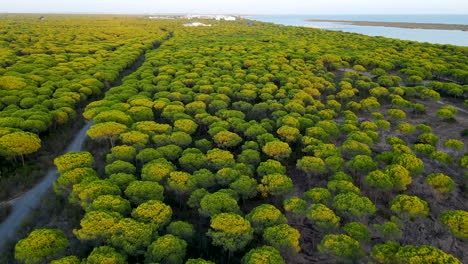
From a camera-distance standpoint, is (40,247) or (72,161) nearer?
(40,247)

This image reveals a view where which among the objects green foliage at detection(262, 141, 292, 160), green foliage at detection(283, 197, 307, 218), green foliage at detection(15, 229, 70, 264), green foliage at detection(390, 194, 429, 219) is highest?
green foliage at detection(262, 141, 292, 160)

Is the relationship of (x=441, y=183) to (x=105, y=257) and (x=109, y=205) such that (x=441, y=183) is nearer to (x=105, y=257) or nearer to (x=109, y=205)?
(x=105, y=257)

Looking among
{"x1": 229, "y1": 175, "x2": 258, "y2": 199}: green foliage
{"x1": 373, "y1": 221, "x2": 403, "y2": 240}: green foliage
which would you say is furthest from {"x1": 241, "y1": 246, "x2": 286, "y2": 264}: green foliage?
{"x1": 373, "y1": 221, "x2": 403, "y2": 240}: green foliage

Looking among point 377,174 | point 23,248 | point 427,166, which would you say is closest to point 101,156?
point 23,248

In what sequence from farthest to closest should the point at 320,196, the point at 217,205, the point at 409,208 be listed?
the point at 320,196 < the point at 217,205 < the point at 409,208

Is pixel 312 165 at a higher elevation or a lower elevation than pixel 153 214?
higher

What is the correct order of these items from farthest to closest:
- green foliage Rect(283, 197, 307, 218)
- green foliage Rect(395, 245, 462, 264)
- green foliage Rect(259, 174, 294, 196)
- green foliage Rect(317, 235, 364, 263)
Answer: green foliage Rect(259, 174, 294, 196) → green foliage Rect(283, 197, 307, 218) → green foliage Rect(317, 235, 364, 263) → green foliage Rect(395, 245, 462, 264)

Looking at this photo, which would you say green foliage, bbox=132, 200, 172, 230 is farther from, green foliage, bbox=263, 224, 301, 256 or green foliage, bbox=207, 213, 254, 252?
green foliage, bbox=263, 224, 301, 256

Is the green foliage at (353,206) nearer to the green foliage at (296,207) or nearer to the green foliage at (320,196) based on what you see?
the green foliage at (320,196)

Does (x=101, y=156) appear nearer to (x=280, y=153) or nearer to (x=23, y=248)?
(x=23, y=248)

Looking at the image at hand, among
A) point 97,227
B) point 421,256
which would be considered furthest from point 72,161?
point 421,256

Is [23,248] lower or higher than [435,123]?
lower
